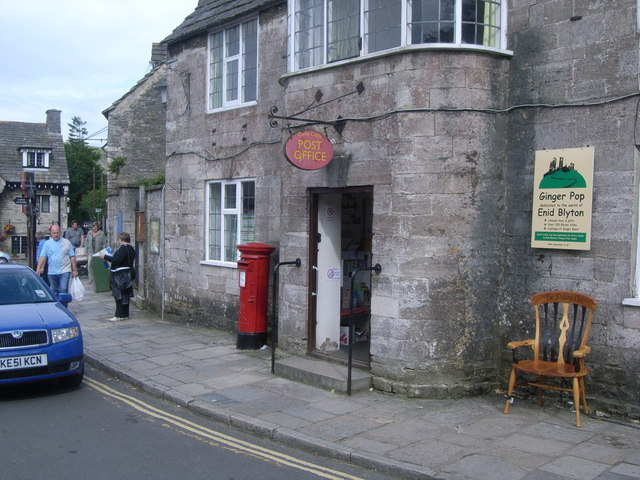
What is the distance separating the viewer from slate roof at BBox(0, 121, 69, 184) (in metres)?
40.1

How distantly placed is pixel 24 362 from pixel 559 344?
6.27m

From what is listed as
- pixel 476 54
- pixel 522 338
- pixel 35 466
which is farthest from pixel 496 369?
pixel 35 466

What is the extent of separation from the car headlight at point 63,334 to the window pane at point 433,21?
5.67 metres

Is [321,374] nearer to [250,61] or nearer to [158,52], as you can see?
[250,61]

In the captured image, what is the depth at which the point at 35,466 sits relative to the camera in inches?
205

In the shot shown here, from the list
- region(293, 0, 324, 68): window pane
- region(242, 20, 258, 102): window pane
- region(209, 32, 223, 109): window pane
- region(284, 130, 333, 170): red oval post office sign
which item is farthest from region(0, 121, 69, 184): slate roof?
region(284, 130, 333, 170): red oval post office sign

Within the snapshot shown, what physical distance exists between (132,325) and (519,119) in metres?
8.64

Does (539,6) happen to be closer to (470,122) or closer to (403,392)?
(470,122)

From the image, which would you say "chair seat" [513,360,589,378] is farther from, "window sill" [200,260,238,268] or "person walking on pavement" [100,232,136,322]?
"person walking on pavement" [100,232,136,322]

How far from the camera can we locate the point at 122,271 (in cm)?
1239

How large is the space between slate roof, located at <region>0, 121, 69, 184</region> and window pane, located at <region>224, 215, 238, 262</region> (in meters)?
33.4

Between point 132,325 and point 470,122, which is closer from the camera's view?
point 470,122

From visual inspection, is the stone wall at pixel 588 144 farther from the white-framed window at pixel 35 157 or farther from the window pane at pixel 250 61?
A: the white-framed window at pixel 35 157

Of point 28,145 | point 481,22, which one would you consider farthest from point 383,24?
point 28,145
